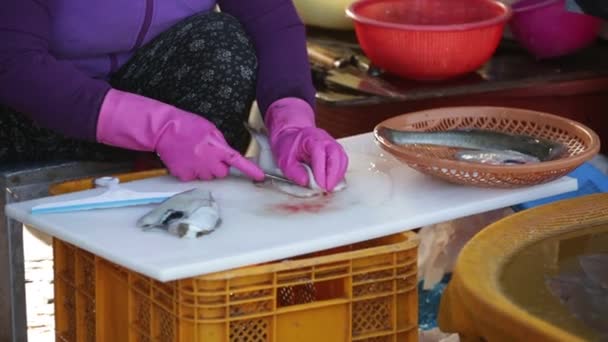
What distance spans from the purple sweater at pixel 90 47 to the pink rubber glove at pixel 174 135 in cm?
3

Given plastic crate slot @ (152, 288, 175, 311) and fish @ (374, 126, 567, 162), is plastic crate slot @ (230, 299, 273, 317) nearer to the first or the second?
plastic crate slot @ (152, 288, 175, 311)

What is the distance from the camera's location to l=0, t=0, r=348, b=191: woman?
1.72m

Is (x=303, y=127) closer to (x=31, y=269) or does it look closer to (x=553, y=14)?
(x=31, y=269)

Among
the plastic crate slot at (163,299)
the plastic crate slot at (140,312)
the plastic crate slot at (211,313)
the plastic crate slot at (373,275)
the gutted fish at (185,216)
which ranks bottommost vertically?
the plastic crate slot at (140,312)

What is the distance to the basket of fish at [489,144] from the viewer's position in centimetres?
164

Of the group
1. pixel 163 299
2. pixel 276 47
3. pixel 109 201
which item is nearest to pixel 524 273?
pixel 163 299

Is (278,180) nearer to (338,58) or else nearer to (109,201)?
(109,201)

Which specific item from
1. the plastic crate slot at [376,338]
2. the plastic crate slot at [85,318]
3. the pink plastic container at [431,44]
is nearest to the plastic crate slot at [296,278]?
the plastic crate slot at [376,338]

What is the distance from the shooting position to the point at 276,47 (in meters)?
1.99

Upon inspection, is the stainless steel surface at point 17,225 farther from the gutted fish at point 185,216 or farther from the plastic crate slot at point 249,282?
the plastic crate slot at point 249,282

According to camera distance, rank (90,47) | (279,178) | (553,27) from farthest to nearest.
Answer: (553,27)
(90,47)
(279,178)

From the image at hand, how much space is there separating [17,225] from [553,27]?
1271 mm

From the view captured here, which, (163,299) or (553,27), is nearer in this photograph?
(163,299)

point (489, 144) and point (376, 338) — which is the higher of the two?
point (489, 144)
